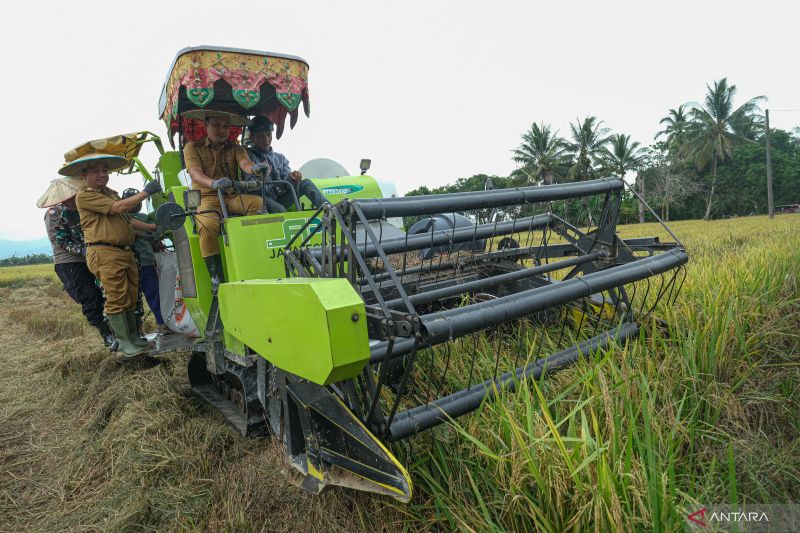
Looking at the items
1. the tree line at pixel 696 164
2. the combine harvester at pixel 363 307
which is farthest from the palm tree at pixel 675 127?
the combine harvester at pixel 363 307

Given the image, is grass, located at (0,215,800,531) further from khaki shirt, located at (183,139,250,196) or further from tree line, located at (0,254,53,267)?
tree line, located at (0,254,53,267)

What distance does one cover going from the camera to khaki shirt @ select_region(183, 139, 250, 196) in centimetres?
362

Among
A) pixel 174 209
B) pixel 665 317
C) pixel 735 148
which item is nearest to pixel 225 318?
pixel 174 209

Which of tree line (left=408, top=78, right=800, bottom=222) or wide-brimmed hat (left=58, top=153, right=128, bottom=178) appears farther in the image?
tree line (left=408, top=78, right=800, bottom=222)

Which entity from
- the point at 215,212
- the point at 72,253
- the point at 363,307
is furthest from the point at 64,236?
the point at 363,307

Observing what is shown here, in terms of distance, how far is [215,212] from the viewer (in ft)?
11.2

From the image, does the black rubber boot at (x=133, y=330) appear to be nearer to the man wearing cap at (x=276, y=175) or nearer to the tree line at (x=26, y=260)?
the man wearing cap at (x=276, y=175)

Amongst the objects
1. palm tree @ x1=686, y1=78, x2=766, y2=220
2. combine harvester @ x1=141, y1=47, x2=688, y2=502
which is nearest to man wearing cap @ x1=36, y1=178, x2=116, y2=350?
combine harvester @ x1=141, y1=47, x2=688, y2=502

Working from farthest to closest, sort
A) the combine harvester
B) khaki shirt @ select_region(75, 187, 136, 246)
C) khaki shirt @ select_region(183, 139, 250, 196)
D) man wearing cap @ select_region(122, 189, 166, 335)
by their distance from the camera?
man wearing cap @ select_region(122, 189, 166, 335) < khaki shirt @ select_region(75, 187, 136, 246) < khaki shirt @ select_region(183, 139, 250, 196) < the combine harvester

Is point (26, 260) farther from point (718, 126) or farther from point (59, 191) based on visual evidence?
point (718, 126)

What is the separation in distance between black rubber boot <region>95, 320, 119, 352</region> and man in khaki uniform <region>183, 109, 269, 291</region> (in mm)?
1455

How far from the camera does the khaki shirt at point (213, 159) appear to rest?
11.9 feet

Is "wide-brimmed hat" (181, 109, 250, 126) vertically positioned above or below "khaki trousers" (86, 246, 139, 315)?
above

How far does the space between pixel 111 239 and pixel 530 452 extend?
368cm
